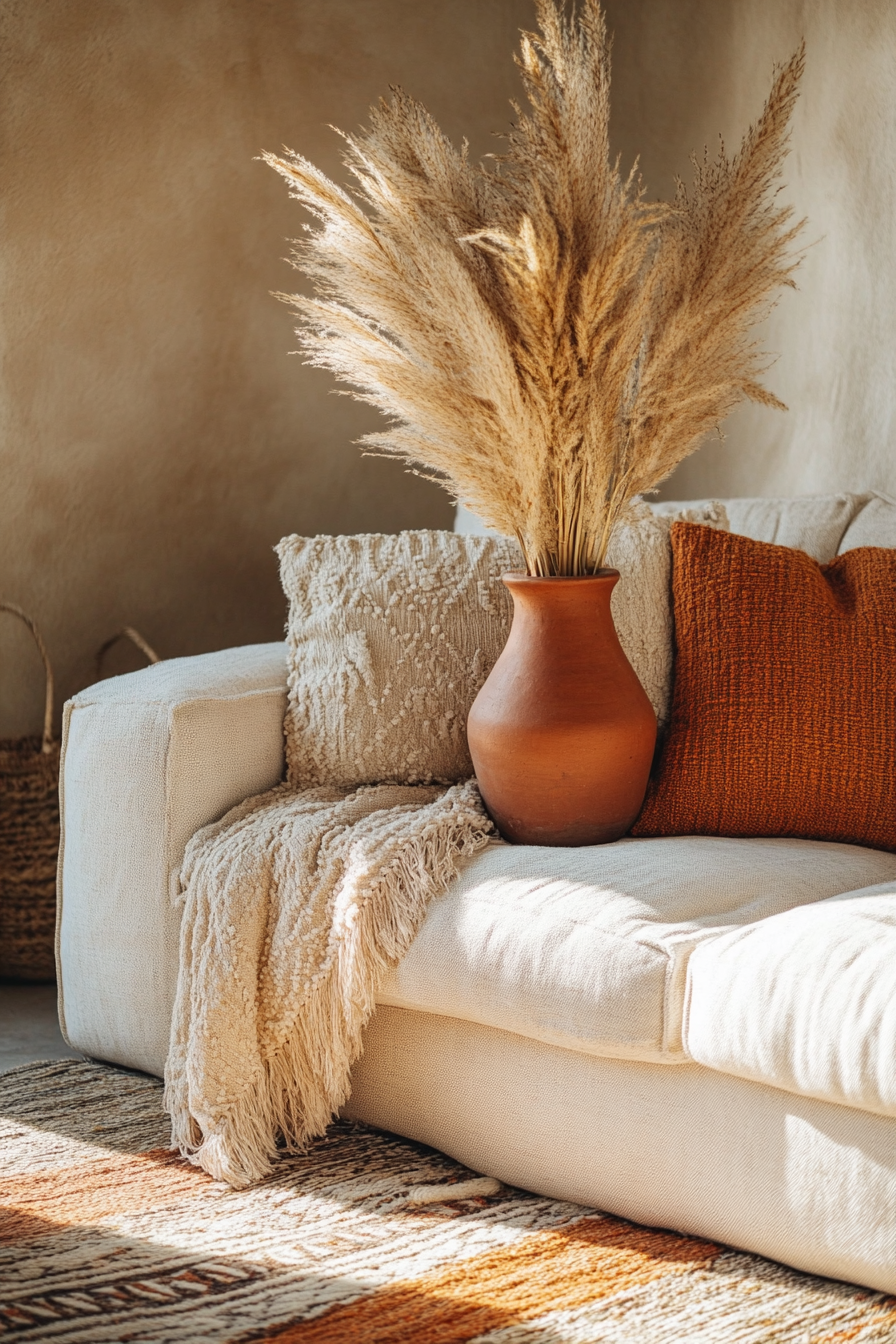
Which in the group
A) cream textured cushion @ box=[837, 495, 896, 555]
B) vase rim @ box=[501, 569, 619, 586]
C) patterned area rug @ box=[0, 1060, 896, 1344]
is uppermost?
cream textured cushion @ box=[837, 495, 896, 555]

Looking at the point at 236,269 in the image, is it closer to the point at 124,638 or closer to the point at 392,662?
the point at 124,638

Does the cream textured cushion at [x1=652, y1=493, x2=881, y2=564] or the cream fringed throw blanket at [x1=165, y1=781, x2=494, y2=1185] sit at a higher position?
the cream textured cushion at [x1=652, y1=493, x2=881, y2=564]

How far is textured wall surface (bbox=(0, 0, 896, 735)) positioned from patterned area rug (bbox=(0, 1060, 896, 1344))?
121 centimetres

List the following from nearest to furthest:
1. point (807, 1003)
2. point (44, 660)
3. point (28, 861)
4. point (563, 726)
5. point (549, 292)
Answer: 1. point (807, 1003)
2. point (549, 292)
3. point (563, 726)
4. point (28, 861)
5. point (44, 660)

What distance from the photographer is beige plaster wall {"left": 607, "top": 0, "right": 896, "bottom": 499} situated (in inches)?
95.1

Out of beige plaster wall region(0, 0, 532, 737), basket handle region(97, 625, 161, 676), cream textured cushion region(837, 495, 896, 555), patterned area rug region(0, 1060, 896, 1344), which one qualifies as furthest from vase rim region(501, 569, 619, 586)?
beige plaster wall region(0, 0, 532, 737)

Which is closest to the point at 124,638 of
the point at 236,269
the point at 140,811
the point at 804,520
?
the point at 236,269

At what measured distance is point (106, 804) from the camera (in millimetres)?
1854

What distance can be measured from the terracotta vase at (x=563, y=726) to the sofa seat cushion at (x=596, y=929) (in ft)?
0.25

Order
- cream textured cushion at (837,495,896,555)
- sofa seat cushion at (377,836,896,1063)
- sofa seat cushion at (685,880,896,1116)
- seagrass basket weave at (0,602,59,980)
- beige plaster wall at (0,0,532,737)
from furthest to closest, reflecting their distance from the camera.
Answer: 1. beige plaster wall at (0,0,532,737)
2. seagrass basket weave at (0,602,59,980)
3. cream textured cushion at (837,495,896,555)
4. sofa seat cushion at (377,836,896,1063)
5. sofa seat cushion at (685,880,896,1116)

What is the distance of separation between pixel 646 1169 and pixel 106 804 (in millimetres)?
885

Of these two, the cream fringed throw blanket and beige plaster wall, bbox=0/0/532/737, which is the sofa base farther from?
beige plaster wall, bbox=0/0/532/737

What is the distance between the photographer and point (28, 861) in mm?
2371

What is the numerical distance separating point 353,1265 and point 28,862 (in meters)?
1.23
